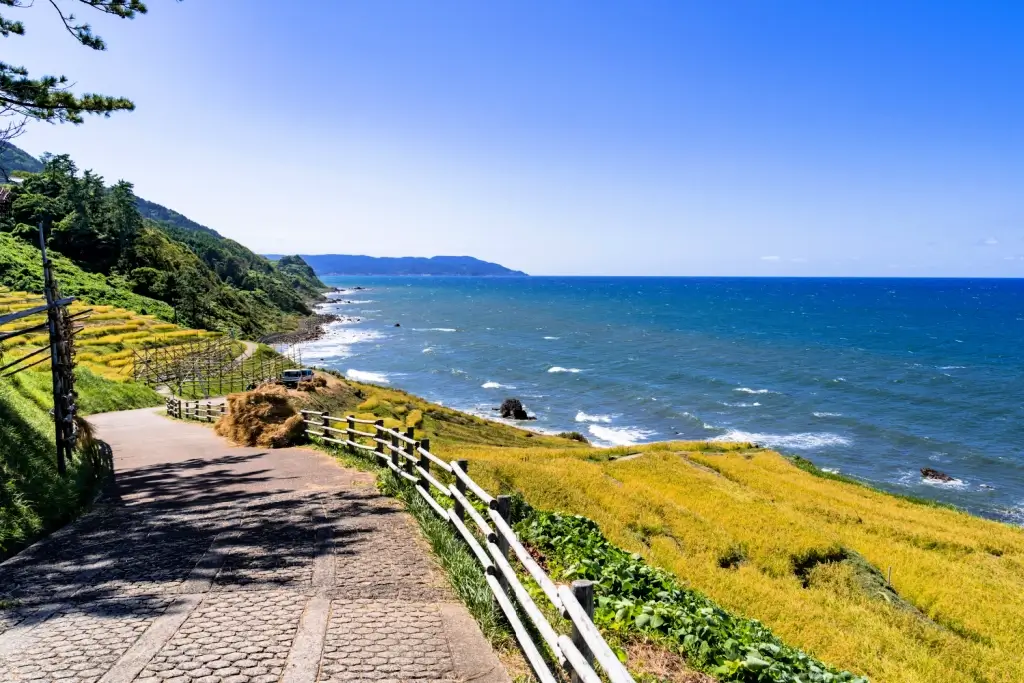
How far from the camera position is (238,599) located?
7711 mm

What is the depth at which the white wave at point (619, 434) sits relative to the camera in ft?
182

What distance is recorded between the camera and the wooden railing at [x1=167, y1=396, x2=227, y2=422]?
1282 inches

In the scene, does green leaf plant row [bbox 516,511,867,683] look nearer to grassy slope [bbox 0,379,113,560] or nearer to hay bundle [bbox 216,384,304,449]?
grassy slope [bbox 0,379,113,560]

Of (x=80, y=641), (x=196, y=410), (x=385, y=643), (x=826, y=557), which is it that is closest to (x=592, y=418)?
(x=196, y=410)

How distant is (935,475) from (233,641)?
5188cm

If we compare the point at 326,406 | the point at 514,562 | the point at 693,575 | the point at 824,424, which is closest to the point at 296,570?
the point at 514,562

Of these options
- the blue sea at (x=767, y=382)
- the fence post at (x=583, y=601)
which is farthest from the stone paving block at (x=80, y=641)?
the blue sea at (x=767, y=382)

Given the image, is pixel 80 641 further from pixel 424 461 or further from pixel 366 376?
pixel 366 376

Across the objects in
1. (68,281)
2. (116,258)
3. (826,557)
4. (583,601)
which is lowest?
(826,557)

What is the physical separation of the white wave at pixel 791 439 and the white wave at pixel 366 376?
48.1 m

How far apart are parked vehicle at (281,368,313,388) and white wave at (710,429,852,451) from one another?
38.9 m

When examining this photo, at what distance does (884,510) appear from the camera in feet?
96.2

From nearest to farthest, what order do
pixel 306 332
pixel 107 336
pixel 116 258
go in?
pixel 107 336 → pixel 116 258 → pixel 306 332

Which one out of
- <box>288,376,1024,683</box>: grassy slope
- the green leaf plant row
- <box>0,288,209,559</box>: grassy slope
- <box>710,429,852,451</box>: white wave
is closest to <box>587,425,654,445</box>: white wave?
<box>710,429,852,451</box>: white wave
